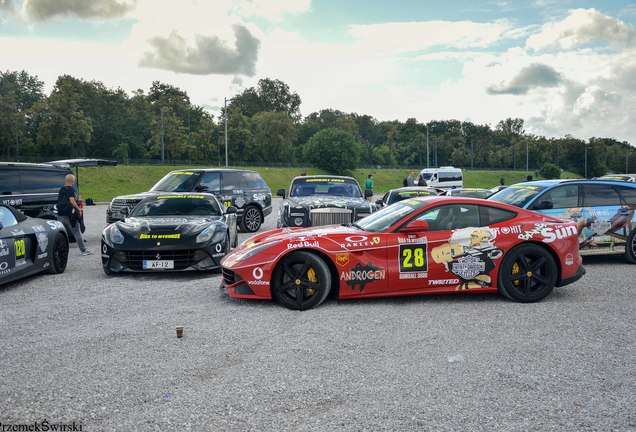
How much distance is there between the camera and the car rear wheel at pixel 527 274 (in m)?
6.52

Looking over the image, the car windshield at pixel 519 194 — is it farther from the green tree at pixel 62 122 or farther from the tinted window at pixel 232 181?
the green tree at pixel 62 122

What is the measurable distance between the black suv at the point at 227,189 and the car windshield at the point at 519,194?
6747mm

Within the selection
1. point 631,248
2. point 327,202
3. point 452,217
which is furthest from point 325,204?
point 631,248

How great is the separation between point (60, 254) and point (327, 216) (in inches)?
188

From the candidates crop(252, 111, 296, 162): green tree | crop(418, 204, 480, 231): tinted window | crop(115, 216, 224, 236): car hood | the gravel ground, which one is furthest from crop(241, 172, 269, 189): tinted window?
crop(252, 111, 296, 162): green tree

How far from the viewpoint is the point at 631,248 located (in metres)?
9.28

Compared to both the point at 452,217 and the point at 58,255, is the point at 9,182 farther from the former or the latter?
the point at 452,217

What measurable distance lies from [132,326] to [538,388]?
149 inches

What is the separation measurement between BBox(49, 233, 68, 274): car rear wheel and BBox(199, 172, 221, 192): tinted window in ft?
18.2

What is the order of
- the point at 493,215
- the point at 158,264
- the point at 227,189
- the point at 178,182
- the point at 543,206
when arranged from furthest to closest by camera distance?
1. the point at 227,189
2. the point at 178,182
3. the point at 543,206
4. the point at 158,264
5. the point at 493,215

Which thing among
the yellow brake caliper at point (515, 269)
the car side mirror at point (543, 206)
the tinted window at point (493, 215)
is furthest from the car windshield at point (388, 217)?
the car side mirror at point (543, 206)

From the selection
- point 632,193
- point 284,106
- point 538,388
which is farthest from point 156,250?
point 284,106

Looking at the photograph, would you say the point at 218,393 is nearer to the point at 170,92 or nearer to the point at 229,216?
the point at 229,216

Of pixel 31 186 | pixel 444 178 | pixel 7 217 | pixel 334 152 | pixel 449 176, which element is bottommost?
pixel 7 217
